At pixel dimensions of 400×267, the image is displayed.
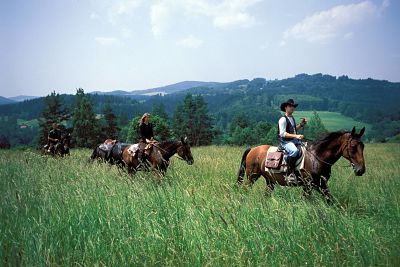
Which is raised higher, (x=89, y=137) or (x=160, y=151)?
(x=160, y=151)

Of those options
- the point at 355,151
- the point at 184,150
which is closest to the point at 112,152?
the point at 184,150

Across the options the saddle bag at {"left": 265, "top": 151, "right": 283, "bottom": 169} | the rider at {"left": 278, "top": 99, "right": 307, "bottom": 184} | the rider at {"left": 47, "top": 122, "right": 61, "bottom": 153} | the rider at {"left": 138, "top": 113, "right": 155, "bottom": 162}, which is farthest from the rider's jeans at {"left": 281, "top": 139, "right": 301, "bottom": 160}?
the rider at {"left": 47, "top": 122, "right": 61, "bottom": 153}

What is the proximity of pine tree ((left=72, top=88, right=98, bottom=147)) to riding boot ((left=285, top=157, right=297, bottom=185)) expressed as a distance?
49514mm

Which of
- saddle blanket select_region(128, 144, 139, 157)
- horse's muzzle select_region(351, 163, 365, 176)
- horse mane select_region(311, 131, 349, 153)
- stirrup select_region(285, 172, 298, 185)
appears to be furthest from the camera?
saddle blanket select_region(128, 144, 139, 157)

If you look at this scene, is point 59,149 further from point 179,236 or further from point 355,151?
point 355,151

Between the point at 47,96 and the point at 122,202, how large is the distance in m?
56.7

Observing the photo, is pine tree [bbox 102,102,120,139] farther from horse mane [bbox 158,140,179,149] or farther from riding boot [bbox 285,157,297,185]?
riding boot [bbox 285,157,297,185]

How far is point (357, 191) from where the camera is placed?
701 cm

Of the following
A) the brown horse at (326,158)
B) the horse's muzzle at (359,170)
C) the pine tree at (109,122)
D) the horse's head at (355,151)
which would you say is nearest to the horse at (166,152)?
the brown horse at (326,158)

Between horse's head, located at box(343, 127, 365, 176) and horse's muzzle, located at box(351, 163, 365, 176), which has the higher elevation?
horse's head, located at box(343, 127, 365, 176)

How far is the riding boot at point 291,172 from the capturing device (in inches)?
274

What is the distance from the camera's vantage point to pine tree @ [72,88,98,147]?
52125 millimetres

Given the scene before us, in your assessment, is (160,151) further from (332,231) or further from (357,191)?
(332,231)

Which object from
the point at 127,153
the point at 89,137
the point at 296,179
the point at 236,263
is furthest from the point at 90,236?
the point at 89,137
